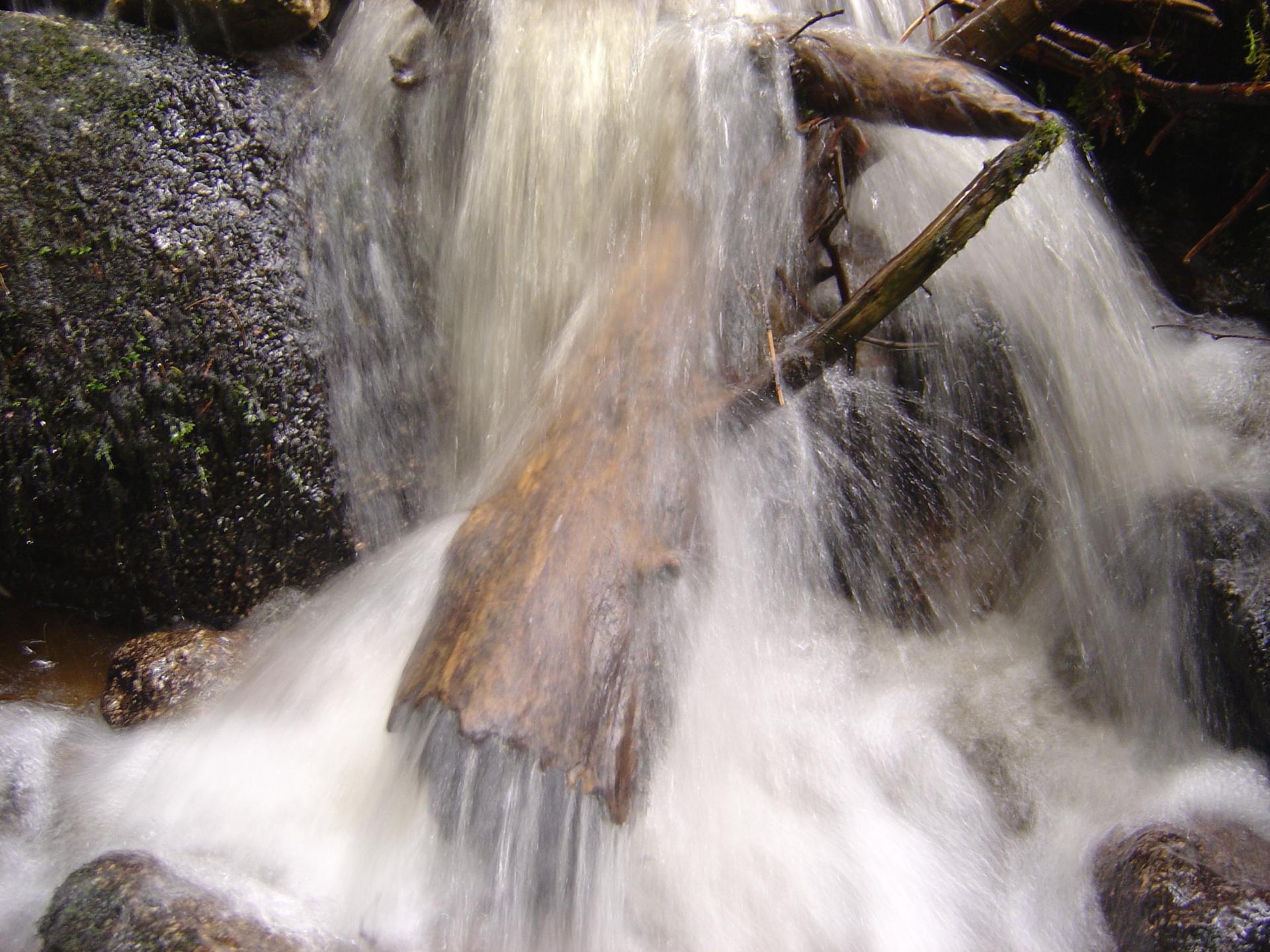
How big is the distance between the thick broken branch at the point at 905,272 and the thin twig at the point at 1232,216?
4.80ft

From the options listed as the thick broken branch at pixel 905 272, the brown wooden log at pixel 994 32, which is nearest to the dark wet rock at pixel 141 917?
the thick broken branch at pixel 905 272

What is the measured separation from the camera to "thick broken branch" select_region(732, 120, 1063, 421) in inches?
84.0

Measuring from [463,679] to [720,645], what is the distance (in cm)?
79

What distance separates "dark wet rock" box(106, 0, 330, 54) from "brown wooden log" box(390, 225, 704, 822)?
1.90 metres

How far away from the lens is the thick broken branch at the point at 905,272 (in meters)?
2.13

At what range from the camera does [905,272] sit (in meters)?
2.33

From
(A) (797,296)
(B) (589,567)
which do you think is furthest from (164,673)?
(A) (797,296)

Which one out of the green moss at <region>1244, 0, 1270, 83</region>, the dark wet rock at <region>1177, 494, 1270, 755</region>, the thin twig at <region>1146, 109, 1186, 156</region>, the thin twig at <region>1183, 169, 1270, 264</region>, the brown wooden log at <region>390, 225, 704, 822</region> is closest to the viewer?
the brown wooden log at <region>390, 225, 704, 822</region>

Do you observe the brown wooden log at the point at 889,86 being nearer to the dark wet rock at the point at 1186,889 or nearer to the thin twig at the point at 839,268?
the thin twig at the point at 839,268

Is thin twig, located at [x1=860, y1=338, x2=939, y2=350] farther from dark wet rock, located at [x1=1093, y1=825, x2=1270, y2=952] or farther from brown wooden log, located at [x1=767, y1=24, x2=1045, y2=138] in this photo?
dark wet rock, located at [x1=1093, y1=825, x2=1270, y2=952]

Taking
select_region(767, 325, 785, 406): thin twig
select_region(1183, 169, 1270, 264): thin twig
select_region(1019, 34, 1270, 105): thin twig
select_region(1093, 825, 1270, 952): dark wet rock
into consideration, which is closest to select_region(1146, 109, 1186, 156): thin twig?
select_region(1019, 34, 1270, 105): thin twig

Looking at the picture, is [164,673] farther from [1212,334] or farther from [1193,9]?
[1193,9]

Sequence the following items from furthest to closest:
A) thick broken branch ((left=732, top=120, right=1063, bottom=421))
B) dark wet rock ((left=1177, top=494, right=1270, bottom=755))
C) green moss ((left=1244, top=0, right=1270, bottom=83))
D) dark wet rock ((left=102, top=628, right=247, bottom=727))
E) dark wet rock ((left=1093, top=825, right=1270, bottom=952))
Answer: green moss ((left=1244, top=0, right=1270, bottom=83)), dark wet rock ((left=102, top=628, right=247, bottom=727)), dark wet rock ((left=1177, top=494, right=1270, bottom=755)), thick broken branch ((left=732, top=120, right=1063, bottom=421)), dark wet rock ((left=1093, top=825, right=1270, bottom=952))

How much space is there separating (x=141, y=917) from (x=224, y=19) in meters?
3.10
